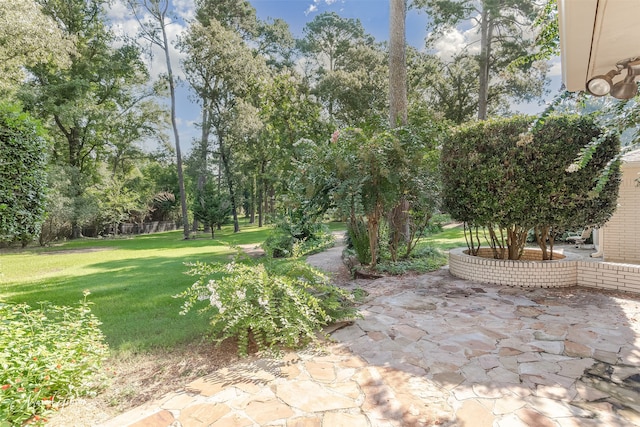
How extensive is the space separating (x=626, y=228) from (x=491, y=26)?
1326 cm

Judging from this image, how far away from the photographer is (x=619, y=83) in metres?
3.02

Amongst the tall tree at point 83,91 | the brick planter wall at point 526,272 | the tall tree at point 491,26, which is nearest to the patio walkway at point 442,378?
the brick planter wall at point 526,272

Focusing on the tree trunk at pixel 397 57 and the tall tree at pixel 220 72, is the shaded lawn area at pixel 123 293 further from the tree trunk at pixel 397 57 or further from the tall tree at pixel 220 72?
the tall tree at pixel 220 72

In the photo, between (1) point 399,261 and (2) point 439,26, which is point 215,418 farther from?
(2) point 439,26

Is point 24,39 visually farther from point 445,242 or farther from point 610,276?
point 610,276

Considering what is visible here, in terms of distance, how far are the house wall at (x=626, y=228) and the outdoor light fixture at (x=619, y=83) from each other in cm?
397

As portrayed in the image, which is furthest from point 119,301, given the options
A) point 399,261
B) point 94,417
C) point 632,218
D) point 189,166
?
point 189,166

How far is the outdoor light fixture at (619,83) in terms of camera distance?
2861 mm

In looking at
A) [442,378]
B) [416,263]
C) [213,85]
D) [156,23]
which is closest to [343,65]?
[213,85]

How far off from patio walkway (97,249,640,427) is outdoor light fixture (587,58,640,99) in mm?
2381

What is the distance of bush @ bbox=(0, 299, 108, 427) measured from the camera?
76.3 inches

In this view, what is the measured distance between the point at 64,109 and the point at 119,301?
15239 mm

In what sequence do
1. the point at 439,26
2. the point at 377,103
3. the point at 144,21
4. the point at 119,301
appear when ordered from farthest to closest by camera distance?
the point at 377,103
the point at 144,21
the point at 439,26
the point at 119,301

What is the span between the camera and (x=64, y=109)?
15508 mm
